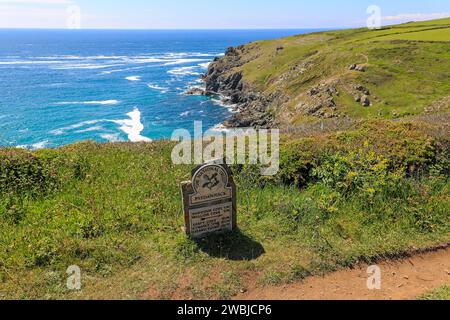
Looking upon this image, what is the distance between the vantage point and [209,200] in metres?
8.34

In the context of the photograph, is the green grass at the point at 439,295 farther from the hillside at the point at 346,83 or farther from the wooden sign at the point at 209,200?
the hillside at the point at 346,83

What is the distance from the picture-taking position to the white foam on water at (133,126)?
5413 centimetres

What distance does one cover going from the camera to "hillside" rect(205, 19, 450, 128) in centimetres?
4847

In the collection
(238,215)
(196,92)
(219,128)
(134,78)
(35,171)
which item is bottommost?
(219,128)

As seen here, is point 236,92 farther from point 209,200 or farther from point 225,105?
point 209,200

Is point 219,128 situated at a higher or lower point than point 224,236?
lower

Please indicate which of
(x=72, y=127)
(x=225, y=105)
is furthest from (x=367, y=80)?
(x=72, y=127)

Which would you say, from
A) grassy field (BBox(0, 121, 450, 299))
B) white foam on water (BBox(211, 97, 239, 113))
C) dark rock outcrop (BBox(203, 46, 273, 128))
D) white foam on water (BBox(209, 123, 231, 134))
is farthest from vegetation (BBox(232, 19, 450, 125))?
grassy field (BBox(0, 121, 450, 299))

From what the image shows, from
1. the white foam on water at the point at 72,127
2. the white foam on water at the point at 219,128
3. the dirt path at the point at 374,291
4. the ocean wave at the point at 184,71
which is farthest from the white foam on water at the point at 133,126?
the ocean wave at the point at 184,71

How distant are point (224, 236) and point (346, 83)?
51120mm

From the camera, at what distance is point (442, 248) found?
8586mm

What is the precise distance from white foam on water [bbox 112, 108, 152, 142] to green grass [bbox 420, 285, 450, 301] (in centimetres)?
4846

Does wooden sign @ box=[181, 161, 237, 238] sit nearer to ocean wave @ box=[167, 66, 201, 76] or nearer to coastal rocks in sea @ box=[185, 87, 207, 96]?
coastal rocks in sea @ box=[185, 87, 207, 96]
